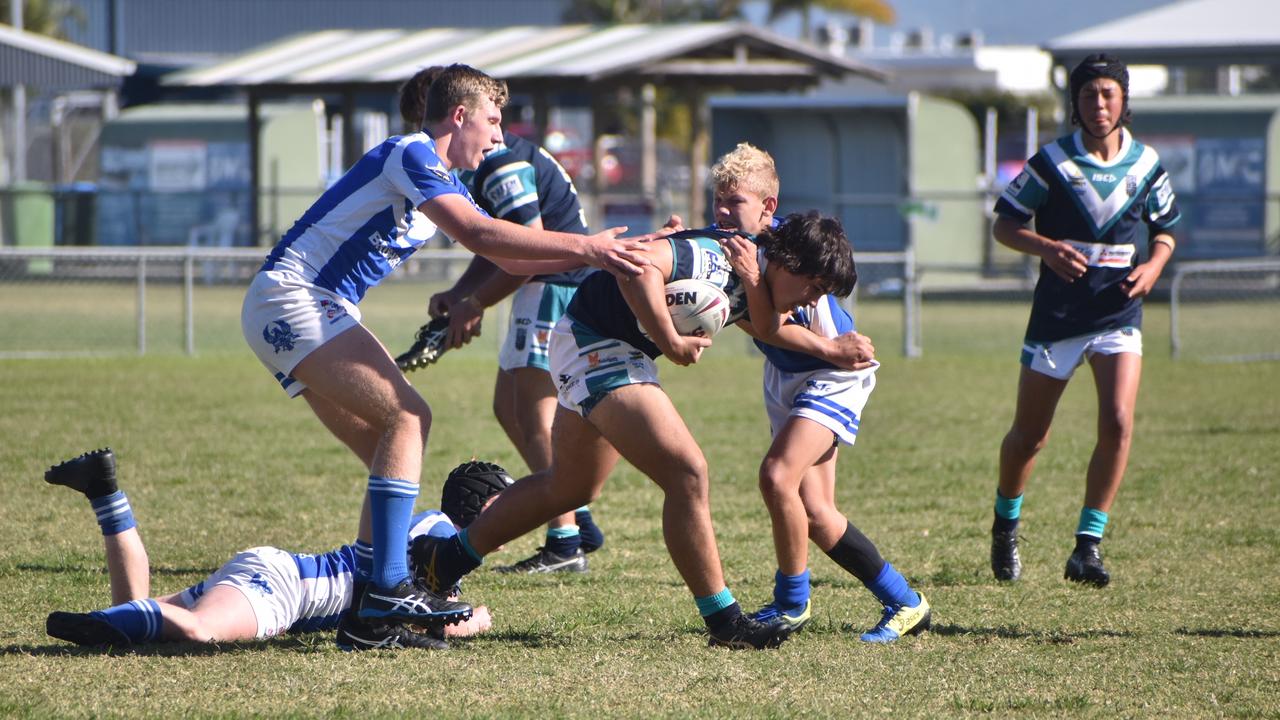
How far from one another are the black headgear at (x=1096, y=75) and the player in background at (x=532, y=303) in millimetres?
2206

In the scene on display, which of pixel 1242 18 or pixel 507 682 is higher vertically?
pixel 1242 18

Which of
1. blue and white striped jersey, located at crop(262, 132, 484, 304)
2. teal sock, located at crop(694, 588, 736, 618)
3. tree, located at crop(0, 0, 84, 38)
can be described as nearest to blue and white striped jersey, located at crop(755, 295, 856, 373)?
teal sock, located at crop(694, 588, 736, 618)

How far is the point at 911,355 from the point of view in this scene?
16141 millimetres

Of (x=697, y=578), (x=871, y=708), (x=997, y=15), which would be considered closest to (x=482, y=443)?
(x=697, y=578)

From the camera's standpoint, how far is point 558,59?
26828 mm

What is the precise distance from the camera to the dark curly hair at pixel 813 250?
499cm

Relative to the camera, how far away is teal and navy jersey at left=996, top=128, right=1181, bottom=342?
6410mm

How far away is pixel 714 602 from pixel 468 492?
129 centimetres

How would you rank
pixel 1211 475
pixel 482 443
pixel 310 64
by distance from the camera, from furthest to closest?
pixel 310 64 → pixel 482 443 → pixel 1211 475

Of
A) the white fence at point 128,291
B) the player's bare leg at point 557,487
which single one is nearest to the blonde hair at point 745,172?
the player's bare leg at point 557,487

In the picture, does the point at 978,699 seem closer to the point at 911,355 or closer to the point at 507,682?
the point at 507,682

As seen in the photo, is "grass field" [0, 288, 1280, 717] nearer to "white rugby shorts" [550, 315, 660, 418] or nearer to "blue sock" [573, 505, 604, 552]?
"blue sock" [573, 505, 604, 552]

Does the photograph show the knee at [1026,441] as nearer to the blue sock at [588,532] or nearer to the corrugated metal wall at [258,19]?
the blue sock at [588,532]

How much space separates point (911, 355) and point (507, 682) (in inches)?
467
